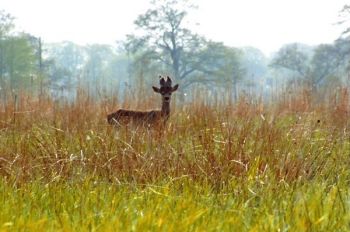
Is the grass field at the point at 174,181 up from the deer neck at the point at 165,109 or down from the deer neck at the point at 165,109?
down

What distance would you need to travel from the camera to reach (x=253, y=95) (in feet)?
19.5

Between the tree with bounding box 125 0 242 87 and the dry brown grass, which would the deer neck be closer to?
the dry brown grass

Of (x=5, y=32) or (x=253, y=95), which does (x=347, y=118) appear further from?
(x=5, y=32)

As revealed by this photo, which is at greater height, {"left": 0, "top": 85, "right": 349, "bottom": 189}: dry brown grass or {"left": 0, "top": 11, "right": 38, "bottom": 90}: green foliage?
{"left": 0, "top": 11, "right": 38, "bottom": 90}: green foliage

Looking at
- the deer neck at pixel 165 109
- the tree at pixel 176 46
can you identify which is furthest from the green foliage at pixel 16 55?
the deer neck at pixel 165 109

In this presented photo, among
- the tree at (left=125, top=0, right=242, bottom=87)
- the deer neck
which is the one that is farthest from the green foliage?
Result: the deer neck

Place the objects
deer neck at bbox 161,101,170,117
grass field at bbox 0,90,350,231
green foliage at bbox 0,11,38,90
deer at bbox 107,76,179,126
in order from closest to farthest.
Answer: grass field at bbox 0,90,350,231, deer at bbox 107,76,179,126, deer neck at bbox 161,101,170,117, green foliage at bbox 0,11,38,90

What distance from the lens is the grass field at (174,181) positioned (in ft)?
7.35

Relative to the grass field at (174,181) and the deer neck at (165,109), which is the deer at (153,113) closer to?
the deer neck at (165,109)

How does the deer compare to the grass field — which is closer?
the grass field

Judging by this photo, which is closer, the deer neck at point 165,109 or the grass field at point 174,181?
the grass field at point 174,181

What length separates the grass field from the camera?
7.35 ft

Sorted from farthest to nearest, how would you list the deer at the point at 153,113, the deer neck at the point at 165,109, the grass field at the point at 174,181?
the deer neck at the point at 165,109, the deer at the point at 153,113, the grass field at the point at 174,181

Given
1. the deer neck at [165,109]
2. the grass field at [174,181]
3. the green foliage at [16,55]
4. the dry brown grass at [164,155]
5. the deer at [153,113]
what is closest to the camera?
the grass field at [174,181]
